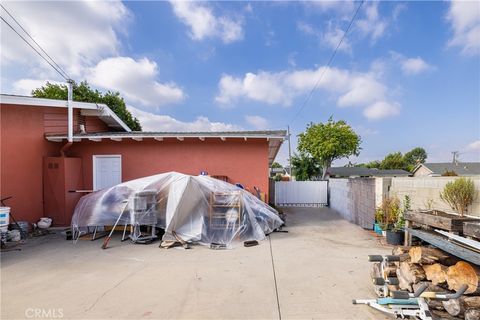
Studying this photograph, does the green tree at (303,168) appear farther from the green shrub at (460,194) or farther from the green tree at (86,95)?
the green shrub at (460,194)

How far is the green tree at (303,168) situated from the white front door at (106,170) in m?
19.0

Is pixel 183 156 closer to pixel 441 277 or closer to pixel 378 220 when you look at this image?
pixel 378 220

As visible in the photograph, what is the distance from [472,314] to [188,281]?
3.20 metres

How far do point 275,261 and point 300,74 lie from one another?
859 cm

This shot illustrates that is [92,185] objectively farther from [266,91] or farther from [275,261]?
[266,91]

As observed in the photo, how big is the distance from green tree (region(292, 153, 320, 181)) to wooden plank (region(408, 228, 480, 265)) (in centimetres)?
2125

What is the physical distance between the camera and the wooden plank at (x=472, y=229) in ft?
8.82

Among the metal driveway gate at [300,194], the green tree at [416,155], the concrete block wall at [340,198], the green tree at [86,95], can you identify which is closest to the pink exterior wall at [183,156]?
the concrete block wall at [340,198]

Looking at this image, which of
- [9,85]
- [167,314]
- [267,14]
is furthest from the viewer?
[267,14]

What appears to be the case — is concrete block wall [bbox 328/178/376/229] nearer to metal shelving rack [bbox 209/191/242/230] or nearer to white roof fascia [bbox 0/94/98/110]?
metal shelving rack [bbox 209/191/242/230]

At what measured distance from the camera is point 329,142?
25.1 metres

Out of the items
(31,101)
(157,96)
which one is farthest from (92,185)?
(157,96)

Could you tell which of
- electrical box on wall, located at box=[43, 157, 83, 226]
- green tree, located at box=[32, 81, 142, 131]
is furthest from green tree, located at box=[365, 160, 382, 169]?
electrical box on wall, located at box=[43, 157, 83, 226]

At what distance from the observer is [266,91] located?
1195 centimetres
